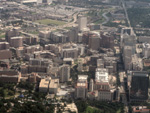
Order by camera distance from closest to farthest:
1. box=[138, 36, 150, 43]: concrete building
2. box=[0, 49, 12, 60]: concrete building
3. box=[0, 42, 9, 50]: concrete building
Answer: box=[0, 49, 12, 60]: concrete building, box=[0, 42, 9, 50]: concrete building, box=[138, 36, 150, 43]: concrete building

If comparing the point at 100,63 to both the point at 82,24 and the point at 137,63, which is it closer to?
the point at 137,63

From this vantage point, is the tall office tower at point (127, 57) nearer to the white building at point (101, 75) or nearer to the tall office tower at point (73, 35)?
the white building at point (101, 75)

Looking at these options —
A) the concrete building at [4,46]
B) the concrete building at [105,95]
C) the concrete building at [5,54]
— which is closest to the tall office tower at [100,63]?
the concrete building at [105,95]

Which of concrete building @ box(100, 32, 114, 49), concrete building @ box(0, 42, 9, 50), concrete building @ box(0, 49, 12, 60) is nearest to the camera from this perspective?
concrete building @ box(0, 49, 12, 60)

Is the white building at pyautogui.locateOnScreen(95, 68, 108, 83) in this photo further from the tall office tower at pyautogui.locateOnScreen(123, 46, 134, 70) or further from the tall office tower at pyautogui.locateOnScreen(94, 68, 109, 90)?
the tall office tower at pyautogui.locateOnScreen(123, 46, 134, 70)

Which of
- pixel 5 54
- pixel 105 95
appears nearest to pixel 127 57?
pixel 105 95

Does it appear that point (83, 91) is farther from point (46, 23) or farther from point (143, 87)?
Answer: point (46, 23)

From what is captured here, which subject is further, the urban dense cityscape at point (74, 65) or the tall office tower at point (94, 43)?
the tall office tower at point (94, 43)

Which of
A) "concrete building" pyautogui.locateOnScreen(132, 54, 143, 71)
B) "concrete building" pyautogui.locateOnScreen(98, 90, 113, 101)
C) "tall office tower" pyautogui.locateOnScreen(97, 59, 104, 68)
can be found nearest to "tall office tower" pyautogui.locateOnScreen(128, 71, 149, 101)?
"concrete building" pyautogui.locateOnScreen(98, 90, 113, 101)
